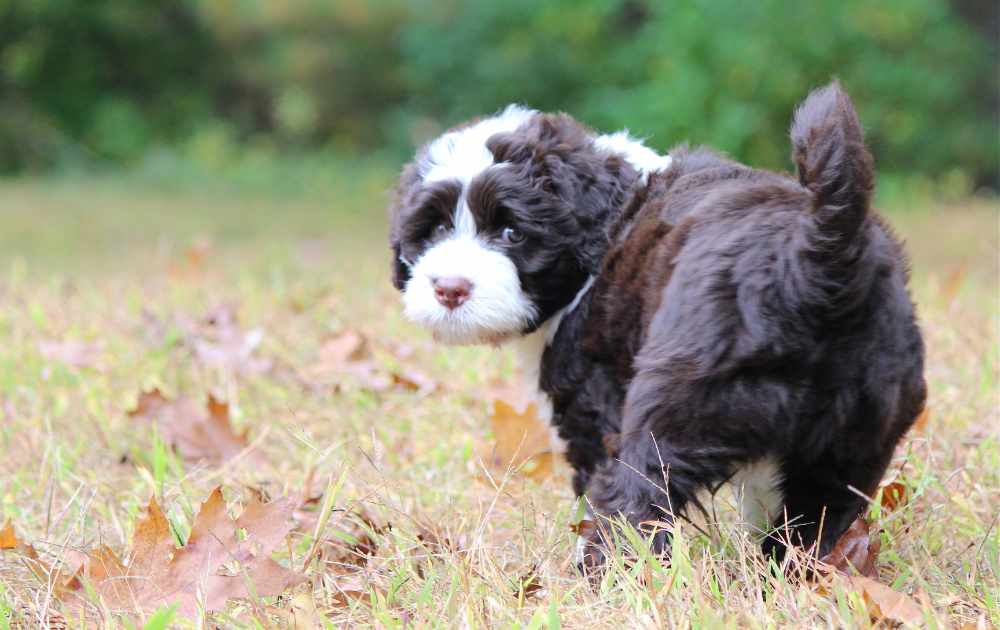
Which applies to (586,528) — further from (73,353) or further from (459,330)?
(73,353)

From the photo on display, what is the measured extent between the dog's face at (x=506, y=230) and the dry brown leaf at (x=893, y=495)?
0.93 meters

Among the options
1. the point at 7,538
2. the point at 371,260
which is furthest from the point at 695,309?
the point at 371,260

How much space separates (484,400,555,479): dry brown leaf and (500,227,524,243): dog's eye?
2.06 feet

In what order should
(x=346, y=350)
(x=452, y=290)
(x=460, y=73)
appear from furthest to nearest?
(x=460, y=73)
(x=346, y=350)
(x=452, y=290)

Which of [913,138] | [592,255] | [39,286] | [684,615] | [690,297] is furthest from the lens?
[913,138]

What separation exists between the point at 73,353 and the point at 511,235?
2327 mm

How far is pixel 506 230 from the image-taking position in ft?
9.91

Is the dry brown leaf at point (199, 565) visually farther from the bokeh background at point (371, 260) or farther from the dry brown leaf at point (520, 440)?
the dry brown leaf at point (520, 440)

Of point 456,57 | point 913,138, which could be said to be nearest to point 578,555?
point 913,138

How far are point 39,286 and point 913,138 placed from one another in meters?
8.49

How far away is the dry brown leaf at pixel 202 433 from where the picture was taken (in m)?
3.66

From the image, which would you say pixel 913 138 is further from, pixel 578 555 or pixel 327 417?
pixel 578 555

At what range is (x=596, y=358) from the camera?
286 cm

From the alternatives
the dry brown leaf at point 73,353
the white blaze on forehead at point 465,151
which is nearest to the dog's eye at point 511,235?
the white blaze on forehead at point 465,151
